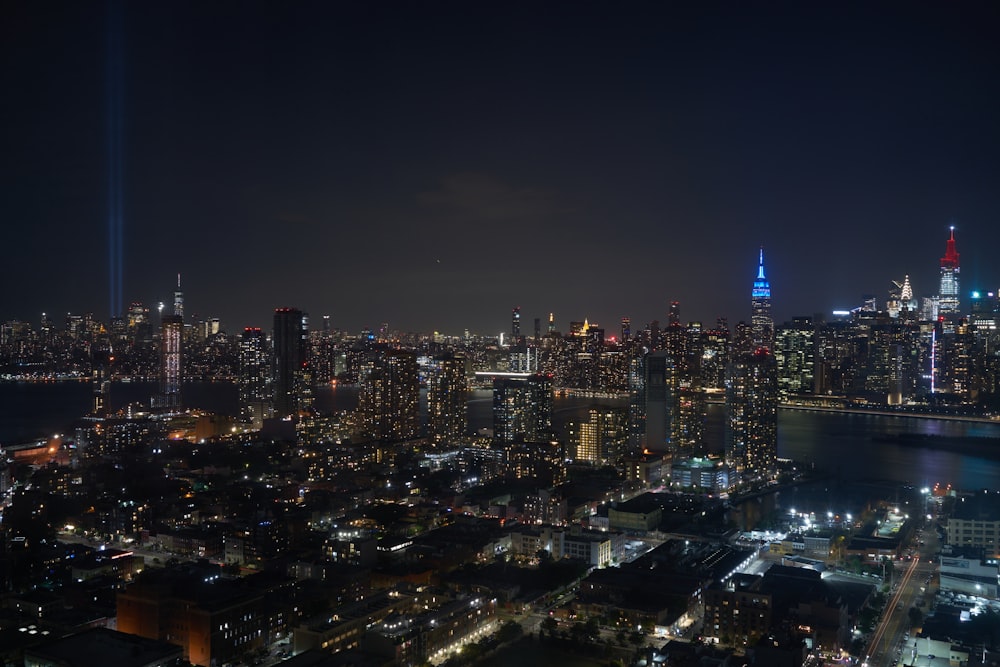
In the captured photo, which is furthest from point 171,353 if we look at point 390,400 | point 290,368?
point 390,400

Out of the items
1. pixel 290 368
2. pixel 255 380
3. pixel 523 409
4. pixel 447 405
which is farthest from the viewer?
pixel 255 380

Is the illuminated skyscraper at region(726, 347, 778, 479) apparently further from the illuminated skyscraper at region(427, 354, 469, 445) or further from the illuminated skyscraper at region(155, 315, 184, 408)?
the illuminated skyscraper at region(155, 315, 184, 408)

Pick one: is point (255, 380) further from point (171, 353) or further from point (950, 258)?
point (950, 258)

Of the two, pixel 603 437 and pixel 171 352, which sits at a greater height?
pixel 171 352

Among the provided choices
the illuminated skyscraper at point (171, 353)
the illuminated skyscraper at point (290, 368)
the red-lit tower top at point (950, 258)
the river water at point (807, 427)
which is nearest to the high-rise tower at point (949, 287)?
the red-lit tower top at point (950, 258)

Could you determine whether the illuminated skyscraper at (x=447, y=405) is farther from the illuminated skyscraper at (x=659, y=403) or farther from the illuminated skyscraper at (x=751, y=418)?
the illuminated skyscraper at (x=751, y=418)

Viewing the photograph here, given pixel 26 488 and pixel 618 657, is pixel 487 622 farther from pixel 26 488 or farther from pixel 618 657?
pixel 26 488
